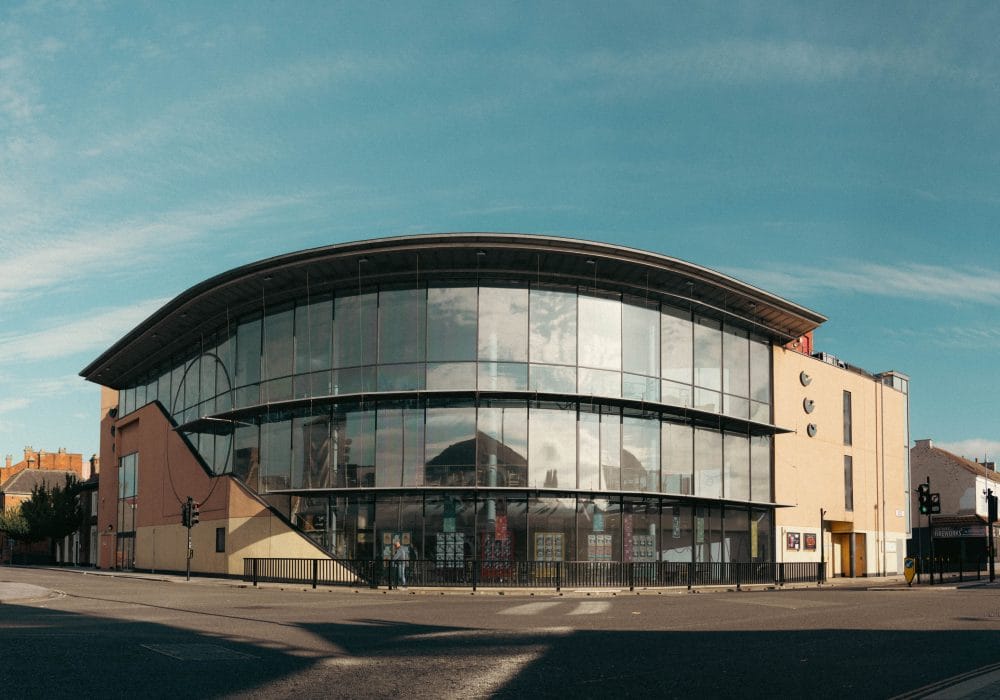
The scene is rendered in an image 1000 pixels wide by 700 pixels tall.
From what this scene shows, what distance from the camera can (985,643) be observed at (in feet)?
Answer: 50.2

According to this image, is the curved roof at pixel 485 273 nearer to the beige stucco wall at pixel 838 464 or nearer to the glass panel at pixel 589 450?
the beige stucco wall at pixel 838 464

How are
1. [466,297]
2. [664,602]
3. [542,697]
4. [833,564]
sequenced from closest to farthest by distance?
[542,697] → [664,602] → [466,297] → [833,564]

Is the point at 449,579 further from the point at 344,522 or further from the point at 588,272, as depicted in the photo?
the point at 588,272

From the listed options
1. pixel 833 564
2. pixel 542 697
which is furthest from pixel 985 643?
pixel 833 564

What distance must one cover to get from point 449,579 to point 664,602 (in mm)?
10040

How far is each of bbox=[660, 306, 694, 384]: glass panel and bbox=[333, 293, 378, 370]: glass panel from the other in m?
11.6


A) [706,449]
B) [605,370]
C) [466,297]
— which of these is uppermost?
[466,297]

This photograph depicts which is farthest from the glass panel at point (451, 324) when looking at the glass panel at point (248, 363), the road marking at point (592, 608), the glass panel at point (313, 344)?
the road marking at point (592, 608)

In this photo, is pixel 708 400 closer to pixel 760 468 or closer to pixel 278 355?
pixel 760 468

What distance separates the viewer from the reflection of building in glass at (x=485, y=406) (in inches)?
1401

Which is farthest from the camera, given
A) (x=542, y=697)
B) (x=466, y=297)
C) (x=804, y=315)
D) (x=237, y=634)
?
(x=804, y=315)

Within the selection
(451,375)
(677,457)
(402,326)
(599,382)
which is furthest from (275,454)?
(677,457)

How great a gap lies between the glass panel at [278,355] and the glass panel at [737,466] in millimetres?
18301

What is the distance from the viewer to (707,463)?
40.4 m
